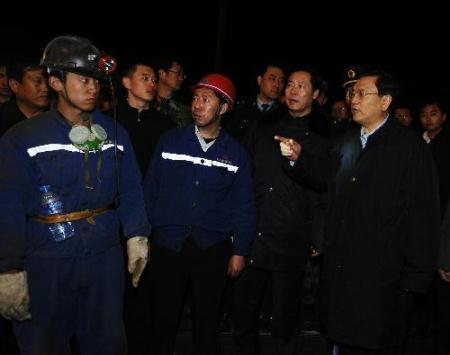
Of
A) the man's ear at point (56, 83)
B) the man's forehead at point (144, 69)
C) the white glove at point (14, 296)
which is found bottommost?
the white glove at point (14, 296)

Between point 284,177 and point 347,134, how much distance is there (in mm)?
698

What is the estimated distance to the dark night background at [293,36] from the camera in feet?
71.7

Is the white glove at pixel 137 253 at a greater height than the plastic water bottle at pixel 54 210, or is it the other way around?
the plastic water bottle at pixel 54 210

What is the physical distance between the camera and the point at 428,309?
6488mm

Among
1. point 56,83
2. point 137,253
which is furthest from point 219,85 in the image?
point 137,253

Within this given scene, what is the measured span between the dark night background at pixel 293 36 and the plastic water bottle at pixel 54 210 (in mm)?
18085

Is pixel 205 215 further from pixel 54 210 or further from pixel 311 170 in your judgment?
pixel 54 210

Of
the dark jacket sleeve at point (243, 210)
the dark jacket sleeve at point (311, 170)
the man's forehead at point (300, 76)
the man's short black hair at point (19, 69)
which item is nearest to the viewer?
the dark jacket sleeve at point (311, 170)

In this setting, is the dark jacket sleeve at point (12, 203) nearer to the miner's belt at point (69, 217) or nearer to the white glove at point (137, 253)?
the miner's belt at point (69, 217)

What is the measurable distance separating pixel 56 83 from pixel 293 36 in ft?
73.3

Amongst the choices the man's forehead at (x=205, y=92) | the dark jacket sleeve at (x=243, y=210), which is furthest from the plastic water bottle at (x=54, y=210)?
the man's forehead at (x=205, y=92)

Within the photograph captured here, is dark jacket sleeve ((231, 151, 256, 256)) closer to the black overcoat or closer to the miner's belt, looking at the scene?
the black overcoat

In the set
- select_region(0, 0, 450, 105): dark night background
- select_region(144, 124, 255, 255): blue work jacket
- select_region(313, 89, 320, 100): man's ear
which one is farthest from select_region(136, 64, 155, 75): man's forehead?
select_region(0, 0, 450, 105): dark night background

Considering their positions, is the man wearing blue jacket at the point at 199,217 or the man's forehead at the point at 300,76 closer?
the man wearing blue jacket at the point at 199,217
